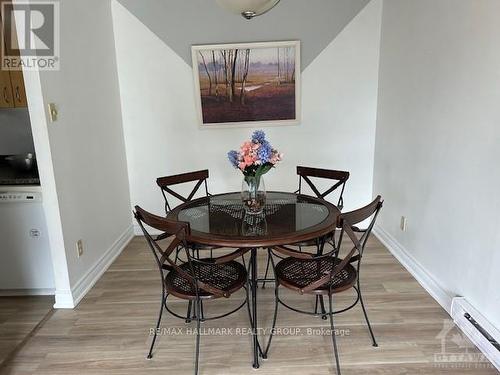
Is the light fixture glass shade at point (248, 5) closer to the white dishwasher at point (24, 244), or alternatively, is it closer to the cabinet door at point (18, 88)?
the cabinet door at point (18, 88)

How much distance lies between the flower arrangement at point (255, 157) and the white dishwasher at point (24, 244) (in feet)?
4.70

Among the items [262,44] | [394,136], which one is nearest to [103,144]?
[262,44]

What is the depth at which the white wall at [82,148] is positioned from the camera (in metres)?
2.42

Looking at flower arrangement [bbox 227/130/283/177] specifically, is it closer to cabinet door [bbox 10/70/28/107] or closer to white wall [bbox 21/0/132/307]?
white wall [bbox 21/0/132/307]

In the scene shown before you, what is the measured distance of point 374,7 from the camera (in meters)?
3.42

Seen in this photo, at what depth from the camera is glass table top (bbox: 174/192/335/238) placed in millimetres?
1959

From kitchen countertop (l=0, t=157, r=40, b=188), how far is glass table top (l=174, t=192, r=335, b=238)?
3.54 feet

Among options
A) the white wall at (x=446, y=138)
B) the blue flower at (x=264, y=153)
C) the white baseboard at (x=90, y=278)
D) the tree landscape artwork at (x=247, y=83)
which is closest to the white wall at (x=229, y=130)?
the tree landscape artwork at (x=247, y=83)

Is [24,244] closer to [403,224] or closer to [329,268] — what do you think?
[329,268]

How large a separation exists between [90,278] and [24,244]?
53cm

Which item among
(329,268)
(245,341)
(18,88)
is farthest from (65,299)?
(329,268)

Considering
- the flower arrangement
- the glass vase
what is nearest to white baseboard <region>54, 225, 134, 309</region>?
the glass vase

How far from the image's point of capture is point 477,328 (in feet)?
6.79

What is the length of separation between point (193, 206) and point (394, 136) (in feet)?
6.36
